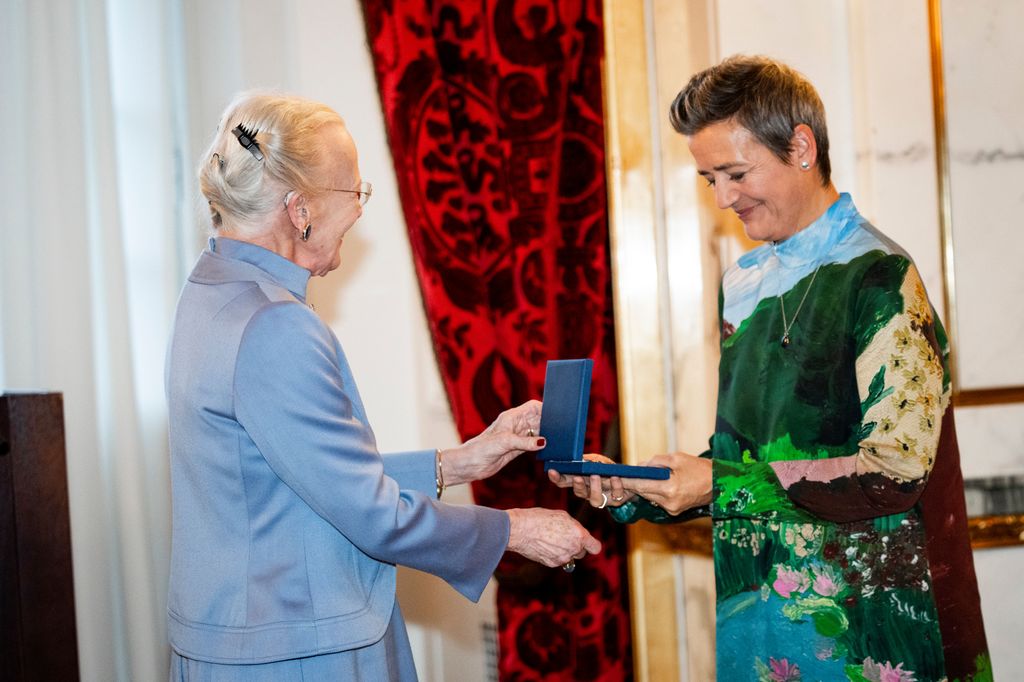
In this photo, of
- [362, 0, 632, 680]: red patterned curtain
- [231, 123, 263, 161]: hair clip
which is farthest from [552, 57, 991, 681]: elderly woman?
[362, 0, 632, 680]: red patterned curtain

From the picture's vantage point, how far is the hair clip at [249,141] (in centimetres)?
197

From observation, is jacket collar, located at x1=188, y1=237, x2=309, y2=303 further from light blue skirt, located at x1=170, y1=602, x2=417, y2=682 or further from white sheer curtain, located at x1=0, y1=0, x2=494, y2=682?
white sheer curtain, located at x1=0, y1=0, x2=494, y2=682

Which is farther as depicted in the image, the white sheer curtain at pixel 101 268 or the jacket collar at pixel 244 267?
the white sheer curtain at pixel 101 268

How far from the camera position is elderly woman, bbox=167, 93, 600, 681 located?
1.83 m

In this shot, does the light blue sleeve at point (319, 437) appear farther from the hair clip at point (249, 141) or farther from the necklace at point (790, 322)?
the necklace at point (790, 322)

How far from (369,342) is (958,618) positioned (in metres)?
1.95

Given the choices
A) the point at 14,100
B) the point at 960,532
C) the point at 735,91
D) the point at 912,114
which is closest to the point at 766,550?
the point at 960,532

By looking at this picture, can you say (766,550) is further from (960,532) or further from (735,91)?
(735,91)

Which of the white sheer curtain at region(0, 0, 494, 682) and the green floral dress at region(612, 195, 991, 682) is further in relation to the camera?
the white sheer curtain at region(0, 0, 494, 682)

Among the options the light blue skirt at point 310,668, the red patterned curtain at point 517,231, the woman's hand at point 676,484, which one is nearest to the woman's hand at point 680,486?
the woman's hand at point 676,484

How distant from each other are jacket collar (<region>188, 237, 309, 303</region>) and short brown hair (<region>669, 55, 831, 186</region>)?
0.96 meters

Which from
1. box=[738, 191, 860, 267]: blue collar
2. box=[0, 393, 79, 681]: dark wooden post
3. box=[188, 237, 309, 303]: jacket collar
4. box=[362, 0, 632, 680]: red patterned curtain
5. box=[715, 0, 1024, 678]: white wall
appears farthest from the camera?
box=[362, 0, 632, 680]: red patterned curtain

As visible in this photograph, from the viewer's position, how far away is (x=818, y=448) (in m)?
1.98

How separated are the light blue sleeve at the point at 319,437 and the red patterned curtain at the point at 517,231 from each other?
1240 mm
